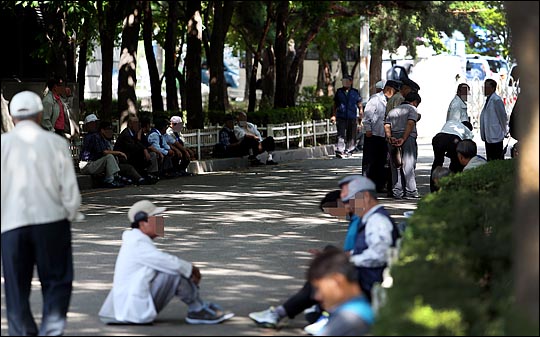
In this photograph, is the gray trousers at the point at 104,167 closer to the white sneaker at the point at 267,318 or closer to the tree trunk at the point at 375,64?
the white sneaker at the point at 267,318

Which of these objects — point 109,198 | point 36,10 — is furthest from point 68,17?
point 109,198

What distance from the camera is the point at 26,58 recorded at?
27.5m

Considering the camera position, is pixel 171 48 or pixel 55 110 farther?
pixel 171 48

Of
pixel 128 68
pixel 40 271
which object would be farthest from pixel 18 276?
pixel 128 68

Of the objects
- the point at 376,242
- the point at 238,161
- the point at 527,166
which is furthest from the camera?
the point at 238,161

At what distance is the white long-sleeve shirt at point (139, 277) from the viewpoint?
31.6 feet

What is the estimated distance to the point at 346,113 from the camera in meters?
31.0

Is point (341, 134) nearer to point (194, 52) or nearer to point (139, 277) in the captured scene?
point (194, 52)

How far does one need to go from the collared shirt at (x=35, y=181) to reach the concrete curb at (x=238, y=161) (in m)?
13.0

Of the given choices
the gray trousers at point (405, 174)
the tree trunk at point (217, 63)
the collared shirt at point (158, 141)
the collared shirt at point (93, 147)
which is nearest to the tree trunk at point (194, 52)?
the tree trunk at point (217, 63)

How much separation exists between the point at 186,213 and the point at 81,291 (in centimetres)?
662

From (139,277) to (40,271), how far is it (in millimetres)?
1117

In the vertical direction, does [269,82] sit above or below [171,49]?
below

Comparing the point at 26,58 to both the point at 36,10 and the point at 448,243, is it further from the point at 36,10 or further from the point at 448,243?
the point at 448,243
